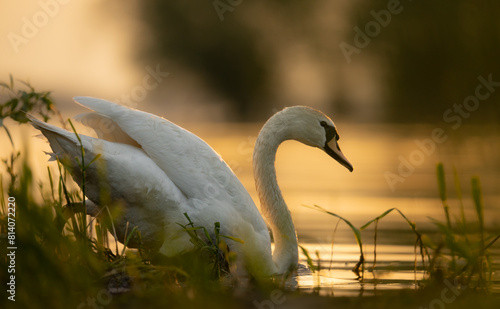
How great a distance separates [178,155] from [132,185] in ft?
1.70

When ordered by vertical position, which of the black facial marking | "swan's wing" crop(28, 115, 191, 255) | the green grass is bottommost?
the green grass

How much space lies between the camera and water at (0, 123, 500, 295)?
606cm

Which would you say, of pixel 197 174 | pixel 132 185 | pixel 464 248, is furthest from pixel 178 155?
pixel 464 248

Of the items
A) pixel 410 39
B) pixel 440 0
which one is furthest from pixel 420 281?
pixel 410 39

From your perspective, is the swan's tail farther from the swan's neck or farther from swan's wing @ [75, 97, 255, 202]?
the swan's neck

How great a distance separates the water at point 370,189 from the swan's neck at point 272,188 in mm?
274

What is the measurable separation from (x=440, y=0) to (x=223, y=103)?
41.4 feet

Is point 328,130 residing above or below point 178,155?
above

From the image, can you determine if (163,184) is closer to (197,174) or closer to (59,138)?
(197,174)

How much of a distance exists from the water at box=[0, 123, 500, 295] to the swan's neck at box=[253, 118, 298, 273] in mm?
274

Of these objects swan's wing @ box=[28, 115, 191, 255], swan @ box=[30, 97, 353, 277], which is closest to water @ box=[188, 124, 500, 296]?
swan @ box=[30, 97, 353, 277]

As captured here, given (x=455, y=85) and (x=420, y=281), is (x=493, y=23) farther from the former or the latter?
(x=420, y=281)

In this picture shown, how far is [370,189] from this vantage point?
10844 millimetres

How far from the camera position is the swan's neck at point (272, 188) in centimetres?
641
